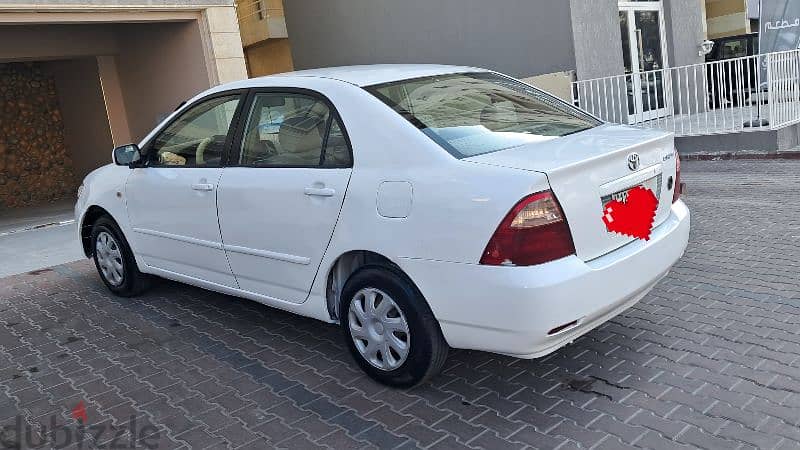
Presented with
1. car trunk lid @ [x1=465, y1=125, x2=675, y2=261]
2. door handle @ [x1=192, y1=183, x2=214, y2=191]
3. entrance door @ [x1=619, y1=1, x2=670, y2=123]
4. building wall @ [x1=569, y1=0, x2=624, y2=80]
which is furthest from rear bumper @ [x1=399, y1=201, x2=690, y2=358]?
entrance door @ [x1=619, y1=1, x2=670, y2=123]

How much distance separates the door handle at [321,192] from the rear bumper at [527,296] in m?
0.57

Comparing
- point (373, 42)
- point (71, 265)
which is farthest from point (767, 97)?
point (71, 265)

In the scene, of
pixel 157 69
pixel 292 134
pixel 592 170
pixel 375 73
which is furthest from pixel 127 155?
pixel 157 69

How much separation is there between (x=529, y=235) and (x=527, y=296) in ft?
0.84

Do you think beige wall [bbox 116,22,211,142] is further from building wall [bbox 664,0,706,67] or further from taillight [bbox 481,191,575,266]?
building wall [bbox 664,0,706,67]

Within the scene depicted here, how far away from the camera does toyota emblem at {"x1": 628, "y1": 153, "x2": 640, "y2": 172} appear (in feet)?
10.9

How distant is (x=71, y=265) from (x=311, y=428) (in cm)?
480

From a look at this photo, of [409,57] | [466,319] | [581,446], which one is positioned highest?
[409,57]

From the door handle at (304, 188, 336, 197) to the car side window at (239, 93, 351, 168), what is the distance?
142 mm

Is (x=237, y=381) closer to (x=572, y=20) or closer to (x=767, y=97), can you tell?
(x=767, y=97)

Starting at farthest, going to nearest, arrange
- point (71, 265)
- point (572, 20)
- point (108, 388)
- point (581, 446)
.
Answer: point (572, 20) < point (71, 265) < point (108, 388) < point (581, 446)

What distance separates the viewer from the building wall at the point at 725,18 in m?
25.4

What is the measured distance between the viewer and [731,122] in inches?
433

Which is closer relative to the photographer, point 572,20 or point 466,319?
point 466,319
